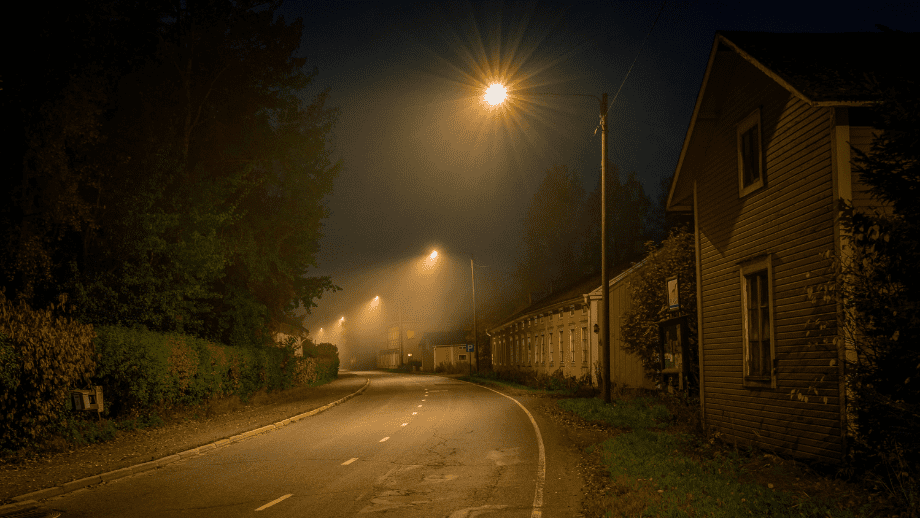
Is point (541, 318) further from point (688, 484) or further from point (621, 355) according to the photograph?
point (688, 484)

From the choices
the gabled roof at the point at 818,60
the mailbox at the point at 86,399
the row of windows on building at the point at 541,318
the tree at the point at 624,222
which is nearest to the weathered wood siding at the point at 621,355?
the row of windows on building at the point at 541,318

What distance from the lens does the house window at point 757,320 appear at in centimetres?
1274

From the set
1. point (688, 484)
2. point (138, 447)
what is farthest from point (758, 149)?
point (138, 447)

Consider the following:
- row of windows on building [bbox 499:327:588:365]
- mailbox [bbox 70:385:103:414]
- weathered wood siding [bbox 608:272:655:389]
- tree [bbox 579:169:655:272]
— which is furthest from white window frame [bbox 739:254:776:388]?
tree [bbox 579:169:655:272]

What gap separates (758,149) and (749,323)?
3315mm

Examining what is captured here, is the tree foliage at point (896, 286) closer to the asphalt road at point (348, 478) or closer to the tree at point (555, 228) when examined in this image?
the asphalt road at point (348, 478)

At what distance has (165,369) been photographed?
66.5 ft

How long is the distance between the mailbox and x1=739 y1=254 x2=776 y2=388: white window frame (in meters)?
13.8

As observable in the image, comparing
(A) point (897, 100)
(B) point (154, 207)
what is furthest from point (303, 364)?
(A) point (897, 100)

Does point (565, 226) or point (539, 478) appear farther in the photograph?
point (565, 226)

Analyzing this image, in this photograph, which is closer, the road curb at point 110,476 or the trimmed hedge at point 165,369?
the road curb at point 110,476

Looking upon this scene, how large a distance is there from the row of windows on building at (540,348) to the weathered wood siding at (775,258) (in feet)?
71.5

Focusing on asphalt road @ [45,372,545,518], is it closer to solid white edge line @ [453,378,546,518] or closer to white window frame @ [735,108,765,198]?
solid white edge line @ [453,378,546,518]

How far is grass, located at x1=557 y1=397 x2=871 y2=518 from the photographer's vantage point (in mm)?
8203
